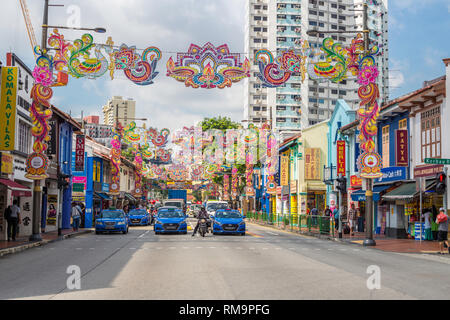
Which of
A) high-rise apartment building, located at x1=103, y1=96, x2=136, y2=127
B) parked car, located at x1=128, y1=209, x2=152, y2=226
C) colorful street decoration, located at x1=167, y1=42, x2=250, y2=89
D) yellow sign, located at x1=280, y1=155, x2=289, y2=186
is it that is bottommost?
parked car, located at x1=128, y1=209, x2=152, y2=226

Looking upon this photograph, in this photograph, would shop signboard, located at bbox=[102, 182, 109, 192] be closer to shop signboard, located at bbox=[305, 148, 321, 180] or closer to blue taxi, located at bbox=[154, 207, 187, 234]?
blue taxi, located at bbox=[154, 207, 187, 234]

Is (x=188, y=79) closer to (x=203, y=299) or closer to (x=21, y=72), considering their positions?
(x=21, y=72)

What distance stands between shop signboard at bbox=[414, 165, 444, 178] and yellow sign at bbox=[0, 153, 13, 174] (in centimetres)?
1940

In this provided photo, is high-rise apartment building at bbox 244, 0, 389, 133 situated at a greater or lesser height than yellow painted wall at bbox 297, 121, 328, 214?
greater

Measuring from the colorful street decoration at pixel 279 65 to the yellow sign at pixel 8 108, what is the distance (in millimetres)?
10969

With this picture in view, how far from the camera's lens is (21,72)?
25.3m

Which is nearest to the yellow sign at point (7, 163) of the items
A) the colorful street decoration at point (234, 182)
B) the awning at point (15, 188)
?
the awning at point (15, 188)

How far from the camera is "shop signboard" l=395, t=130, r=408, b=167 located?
27.7 metres

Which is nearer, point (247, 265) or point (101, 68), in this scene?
point (247, 265)

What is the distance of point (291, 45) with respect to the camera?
109m

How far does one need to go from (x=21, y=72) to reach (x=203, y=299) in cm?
2023

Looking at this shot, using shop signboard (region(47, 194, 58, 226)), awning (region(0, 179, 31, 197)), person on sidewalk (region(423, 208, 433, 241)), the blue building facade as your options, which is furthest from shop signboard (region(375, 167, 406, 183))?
shop signboard (region(47, 194, 58, 226))
